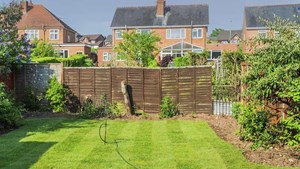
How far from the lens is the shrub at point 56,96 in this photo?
15117 mm

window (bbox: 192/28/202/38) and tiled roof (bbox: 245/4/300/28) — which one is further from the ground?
tiled roof (bbox: 245/4/300/28)

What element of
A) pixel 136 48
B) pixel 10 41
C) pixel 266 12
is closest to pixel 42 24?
pixel 136 48

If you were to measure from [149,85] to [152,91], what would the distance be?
28cm

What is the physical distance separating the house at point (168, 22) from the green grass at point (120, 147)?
3495cm

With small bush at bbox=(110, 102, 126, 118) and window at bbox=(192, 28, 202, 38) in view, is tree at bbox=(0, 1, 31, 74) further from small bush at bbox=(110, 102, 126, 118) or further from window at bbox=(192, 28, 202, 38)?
window at bbox=(192, 28, 202, 38)

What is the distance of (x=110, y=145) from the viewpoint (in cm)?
864

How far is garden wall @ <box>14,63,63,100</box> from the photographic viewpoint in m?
15.8

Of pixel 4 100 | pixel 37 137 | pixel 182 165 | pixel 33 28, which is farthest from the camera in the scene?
pixel 33 28

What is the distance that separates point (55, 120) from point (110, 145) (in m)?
4.80

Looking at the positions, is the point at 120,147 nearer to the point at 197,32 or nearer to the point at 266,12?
the point at 197,32

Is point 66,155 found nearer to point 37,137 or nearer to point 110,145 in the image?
point 110,145

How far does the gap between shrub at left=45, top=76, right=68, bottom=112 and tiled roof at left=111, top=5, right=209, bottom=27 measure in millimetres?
32477

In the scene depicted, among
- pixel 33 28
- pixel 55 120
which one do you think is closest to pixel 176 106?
pixel 55 120

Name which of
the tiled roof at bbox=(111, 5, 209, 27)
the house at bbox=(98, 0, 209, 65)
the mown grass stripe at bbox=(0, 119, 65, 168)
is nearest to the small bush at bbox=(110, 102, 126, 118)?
the mown grass stripe at bbox=(0, 119, 65, 168)
